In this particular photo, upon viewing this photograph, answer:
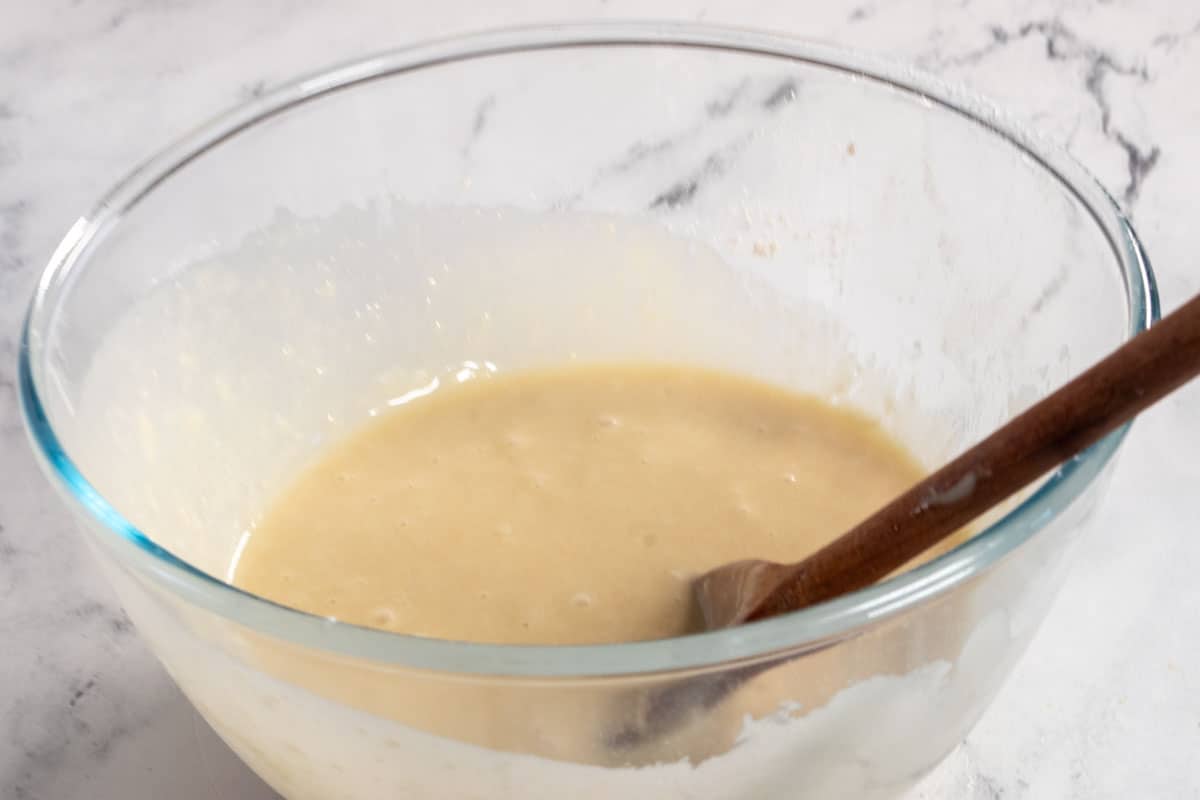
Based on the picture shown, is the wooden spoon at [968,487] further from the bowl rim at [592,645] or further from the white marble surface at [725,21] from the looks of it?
the white marble surface at [725,21]

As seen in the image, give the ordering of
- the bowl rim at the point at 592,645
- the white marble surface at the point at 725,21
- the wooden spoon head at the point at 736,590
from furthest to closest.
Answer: the white marble surface at the point at 725,21 < the wooden spoon head at the point at 736,590 < the bowl rim at the point at 592,645

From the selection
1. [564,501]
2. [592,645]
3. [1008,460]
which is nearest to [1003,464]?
[1008,460]

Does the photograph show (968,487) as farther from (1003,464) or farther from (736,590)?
(736,590)

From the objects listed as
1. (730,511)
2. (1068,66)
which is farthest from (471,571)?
(1068,66)

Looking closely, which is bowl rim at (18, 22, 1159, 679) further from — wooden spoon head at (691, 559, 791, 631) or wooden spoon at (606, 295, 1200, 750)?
wooden spoon head at (691, 559, 791, 631)

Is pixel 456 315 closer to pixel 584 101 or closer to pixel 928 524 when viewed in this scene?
pixel 584 101

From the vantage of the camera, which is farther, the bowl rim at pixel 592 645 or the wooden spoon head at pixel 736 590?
the wooden spoon head at pixel 736 590

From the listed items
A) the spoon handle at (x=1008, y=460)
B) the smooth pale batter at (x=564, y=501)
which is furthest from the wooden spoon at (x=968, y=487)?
the smooth pale batter at (x=564, y=501)
